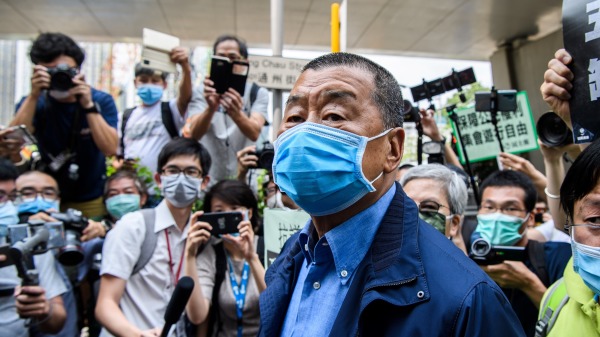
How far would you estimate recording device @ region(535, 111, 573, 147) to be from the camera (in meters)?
2.39

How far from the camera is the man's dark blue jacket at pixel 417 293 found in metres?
1.18

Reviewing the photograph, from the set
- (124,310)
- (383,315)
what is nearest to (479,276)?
(383,315)

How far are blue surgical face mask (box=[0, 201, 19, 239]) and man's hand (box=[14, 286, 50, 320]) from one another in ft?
1.39

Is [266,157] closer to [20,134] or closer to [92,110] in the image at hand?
[92,110]

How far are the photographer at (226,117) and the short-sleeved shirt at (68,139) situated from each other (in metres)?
0.76

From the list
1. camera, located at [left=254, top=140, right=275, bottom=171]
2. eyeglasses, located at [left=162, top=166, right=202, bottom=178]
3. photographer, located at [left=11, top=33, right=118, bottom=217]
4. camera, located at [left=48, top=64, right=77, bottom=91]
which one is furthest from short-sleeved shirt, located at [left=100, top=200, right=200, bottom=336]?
camera, located at [left=48, top=64, right=77, bottom=91]

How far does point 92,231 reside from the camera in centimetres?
338

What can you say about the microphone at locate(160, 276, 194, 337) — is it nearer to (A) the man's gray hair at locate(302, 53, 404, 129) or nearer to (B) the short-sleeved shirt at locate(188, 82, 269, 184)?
(A) the man's gray hair at locate(302, 53, 404, 129)

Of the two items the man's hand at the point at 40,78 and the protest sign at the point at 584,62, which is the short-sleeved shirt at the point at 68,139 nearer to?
the man's hand at the point at 40,78

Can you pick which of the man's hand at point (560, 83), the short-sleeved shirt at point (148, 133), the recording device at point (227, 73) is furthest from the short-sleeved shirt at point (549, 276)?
the short-sleeved shirt at point (148, 133)

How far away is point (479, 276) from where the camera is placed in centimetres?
126

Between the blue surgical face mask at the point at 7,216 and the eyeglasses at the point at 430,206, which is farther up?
the eyeglasses at the point at 430,206

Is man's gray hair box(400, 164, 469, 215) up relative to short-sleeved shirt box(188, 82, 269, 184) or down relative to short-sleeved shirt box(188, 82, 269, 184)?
down

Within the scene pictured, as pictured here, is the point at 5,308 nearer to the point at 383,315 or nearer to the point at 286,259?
the point at 286,259
